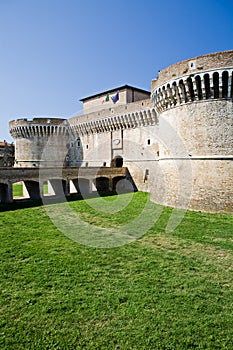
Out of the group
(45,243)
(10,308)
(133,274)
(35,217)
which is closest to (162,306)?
(133,274)

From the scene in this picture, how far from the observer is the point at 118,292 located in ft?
16.1

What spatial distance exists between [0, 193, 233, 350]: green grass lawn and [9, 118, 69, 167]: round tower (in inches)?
672

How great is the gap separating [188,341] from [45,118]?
76.7ft

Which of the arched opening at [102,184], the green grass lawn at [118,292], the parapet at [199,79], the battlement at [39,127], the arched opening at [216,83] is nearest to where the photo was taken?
the green grass lawn at [118,292]

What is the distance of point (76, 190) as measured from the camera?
20.0 m

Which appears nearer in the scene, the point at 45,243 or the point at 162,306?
the point at 162,306

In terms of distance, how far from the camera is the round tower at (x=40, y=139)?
2438 centimetres

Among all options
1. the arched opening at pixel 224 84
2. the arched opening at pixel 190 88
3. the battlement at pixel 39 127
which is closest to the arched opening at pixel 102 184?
the battlement at pixel 39 127

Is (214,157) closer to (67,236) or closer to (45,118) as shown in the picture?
(67,236)

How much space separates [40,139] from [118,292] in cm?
2178

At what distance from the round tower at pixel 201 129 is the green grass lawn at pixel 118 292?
3.66 m

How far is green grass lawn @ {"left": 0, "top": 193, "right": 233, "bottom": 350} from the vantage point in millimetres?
3695

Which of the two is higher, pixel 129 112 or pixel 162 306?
pixel 129 112

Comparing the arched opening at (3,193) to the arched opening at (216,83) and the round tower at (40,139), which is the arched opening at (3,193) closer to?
the round tower at (40,139)
